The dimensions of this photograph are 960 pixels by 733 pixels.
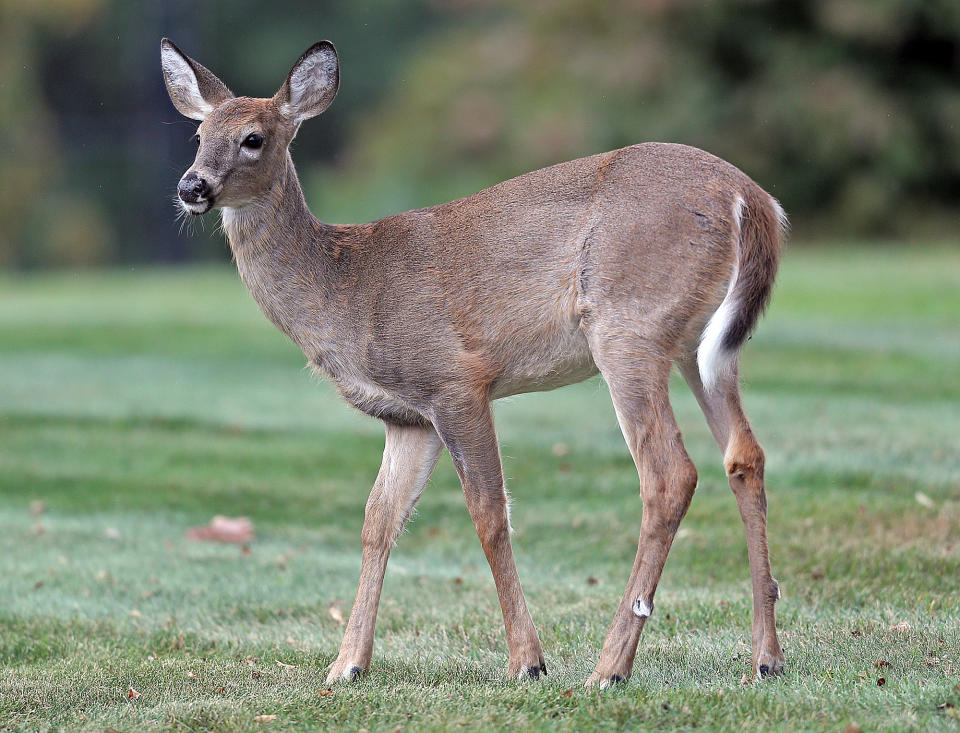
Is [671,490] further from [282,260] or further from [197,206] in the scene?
[197,206]

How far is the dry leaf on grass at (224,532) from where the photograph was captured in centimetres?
870

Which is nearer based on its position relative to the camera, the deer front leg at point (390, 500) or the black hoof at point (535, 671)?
the black hoof at point (535, 671)

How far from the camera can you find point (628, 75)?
27547 millimetres

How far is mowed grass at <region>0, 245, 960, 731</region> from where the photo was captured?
504cm

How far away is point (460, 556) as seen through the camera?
8.31 meters

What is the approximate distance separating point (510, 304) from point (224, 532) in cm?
386

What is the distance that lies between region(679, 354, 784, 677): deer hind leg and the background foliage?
2146 centimetres

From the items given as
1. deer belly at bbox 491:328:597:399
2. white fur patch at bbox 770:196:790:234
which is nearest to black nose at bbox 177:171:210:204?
deer belly at bbox 491:328:597:399

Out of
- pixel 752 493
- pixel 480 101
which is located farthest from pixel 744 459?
pixel 480 101

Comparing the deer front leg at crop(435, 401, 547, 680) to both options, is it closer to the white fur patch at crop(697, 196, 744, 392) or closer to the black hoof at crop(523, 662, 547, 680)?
the black hoof at crop(523, 662, 547, 680)

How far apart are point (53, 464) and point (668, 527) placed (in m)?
6.76

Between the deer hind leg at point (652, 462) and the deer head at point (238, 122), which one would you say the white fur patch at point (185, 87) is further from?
the deer hind leg at point (652, 462)

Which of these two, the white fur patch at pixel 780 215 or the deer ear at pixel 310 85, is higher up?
the deer ear at pixel 310 85

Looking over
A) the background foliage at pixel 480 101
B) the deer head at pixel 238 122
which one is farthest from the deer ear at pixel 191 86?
the background foliage at pixel 480 101
